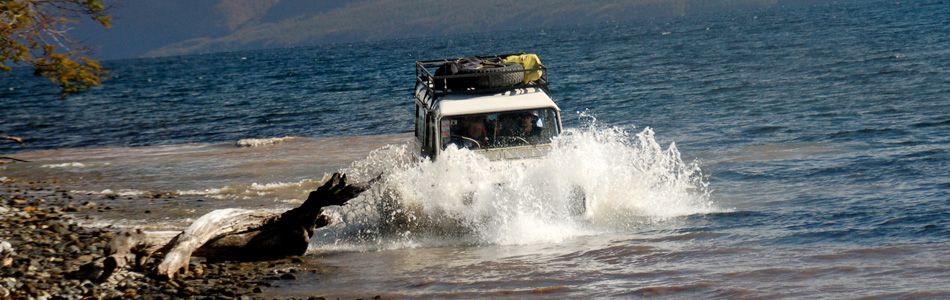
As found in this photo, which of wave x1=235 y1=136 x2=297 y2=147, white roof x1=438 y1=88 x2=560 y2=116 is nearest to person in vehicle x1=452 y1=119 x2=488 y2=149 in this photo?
white roof x1=438 y1=88 x2=560 y2=116

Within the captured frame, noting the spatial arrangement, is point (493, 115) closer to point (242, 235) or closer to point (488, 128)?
point (488, 128)

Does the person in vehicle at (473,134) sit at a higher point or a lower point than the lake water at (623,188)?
higher

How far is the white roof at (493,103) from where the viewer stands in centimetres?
1529

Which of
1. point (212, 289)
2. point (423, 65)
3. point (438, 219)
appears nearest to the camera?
point (212, 289)

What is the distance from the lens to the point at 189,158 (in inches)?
1164

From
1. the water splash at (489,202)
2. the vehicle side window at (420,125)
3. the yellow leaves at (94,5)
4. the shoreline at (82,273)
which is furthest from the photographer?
the vehicle side window at (420,125)

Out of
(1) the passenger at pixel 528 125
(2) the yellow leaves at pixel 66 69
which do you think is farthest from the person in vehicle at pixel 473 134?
(2) the yellow leaves at pixel 66 69

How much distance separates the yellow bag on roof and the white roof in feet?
2.06

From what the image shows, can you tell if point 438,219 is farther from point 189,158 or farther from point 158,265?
point 189,158

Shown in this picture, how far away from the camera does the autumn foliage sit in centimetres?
1282

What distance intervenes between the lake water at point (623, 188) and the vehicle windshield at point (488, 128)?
0.52m

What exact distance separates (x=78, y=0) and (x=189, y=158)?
1674 centimetres

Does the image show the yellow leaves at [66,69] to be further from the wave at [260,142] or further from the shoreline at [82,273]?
the wave at [260,142]

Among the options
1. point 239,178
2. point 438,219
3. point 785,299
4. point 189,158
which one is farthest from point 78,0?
point 189,158
